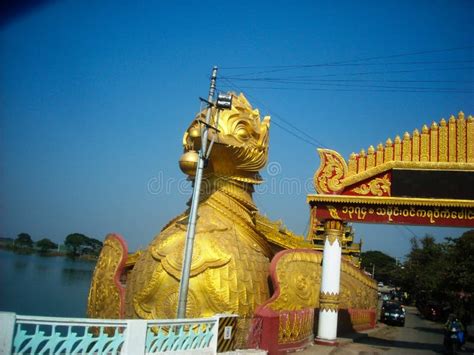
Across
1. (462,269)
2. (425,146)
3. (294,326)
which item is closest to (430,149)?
(425,146)

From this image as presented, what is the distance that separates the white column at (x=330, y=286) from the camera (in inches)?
481

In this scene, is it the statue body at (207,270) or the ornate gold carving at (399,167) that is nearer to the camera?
the statue body at (207,270)

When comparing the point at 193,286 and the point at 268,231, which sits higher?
the point at 268,231

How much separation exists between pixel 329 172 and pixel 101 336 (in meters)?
7.52

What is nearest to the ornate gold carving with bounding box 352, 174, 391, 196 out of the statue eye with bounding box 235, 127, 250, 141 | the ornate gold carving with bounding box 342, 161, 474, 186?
the ornate gold carving with bounding box 342, 161, 474, 186

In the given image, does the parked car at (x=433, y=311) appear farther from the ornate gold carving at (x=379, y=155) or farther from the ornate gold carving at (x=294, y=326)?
the ornate gold carving at (x=379, y=155)

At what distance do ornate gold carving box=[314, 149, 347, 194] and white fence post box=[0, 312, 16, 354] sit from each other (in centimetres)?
835

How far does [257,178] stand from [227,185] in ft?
3.34

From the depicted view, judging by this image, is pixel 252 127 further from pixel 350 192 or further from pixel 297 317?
pixel 297 317

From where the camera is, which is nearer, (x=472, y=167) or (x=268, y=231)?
(x=472, y=167)

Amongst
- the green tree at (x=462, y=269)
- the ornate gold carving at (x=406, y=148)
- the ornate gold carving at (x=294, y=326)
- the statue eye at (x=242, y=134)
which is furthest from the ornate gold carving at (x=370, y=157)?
the green tree at (x=462, y=269)

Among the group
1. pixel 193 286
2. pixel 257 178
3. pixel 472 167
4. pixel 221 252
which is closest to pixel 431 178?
pixel 472 167

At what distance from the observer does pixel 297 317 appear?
1133 centimetres

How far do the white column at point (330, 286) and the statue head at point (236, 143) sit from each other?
98.4 inches
